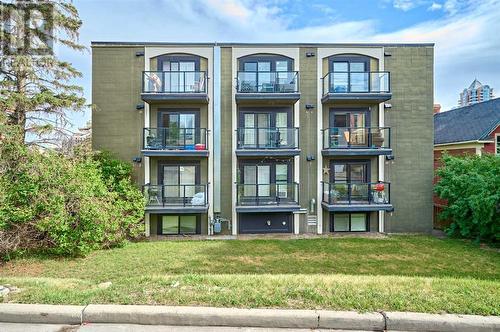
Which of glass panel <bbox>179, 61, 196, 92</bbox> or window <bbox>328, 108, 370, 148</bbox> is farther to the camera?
window <bbox>328, 108, 370, 148</bbox>

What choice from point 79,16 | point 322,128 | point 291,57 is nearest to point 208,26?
point 291,57

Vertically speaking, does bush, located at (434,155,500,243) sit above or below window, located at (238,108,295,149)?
below

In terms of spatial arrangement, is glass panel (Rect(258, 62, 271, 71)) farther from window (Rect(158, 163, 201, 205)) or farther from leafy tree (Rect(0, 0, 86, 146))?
leafy tree (Rect(0, 0, 86, 146))

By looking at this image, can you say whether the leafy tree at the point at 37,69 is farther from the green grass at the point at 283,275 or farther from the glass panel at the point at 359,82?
the glass panel at the point at 359,82

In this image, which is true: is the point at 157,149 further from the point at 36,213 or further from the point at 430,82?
the point at 430,82

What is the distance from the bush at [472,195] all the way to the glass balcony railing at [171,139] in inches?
457

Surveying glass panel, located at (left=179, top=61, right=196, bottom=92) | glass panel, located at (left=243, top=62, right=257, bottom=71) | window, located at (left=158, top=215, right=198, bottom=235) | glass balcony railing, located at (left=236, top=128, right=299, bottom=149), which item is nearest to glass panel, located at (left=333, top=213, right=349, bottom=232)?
glass balcony railing, located at (left=236, top=128, right=299, bottom=149)

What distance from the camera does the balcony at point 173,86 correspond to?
12.4 metres

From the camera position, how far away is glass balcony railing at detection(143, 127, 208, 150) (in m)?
12.5

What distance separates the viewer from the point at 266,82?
12.8 m

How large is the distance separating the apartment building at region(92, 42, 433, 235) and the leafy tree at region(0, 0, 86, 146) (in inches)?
55.9

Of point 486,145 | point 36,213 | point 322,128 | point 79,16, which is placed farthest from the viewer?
point 486,145

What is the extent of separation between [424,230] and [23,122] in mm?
18771

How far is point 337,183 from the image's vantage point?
1323 cm
